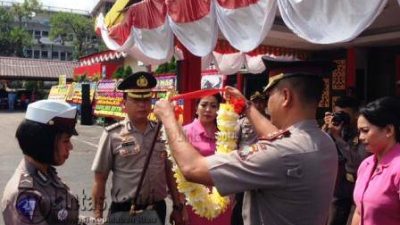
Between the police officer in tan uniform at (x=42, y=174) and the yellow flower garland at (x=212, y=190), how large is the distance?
1469mm

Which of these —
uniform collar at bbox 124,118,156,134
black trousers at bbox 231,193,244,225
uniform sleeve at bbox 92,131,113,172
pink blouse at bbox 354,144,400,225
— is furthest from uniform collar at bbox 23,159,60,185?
black trousers at bbox 231,193,244,225

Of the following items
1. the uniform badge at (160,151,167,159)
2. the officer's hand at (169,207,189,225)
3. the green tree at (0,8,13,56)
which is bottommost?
the officer's hand at (169,207,189,225)

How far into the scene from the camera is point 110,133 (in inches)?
134

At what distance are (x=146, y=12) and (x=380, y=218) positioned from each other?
3189 millimetres

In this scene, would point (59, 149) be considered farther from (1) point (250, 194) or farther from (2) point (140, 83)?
(2) point (140, 83)

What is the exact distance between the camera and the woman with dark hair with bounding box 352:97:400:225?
7.84 ft

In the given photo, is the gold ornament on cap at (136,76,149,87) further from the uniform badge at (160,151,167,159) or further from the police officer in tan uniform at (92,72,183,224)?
the uniform badge at (160,151,167,159)

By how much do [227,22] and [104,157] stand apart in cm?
149

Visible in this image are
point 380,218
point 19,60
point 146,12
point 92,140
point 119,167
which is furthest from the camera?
point 19,60

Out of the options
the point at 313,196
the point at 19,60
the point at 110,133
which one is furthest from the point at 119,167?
the point at 19,60

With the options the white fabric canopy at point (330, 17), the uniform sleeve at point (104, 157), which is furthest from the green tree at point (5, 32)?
the white fabric canopy at point (330, 17)

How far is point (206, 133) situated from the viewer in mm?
4164

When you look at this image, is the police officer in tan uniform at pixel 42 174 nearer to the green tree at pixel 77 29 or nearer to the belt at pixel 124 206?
the belt at pixel 124 206

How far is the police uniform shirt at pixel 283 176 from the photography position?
1.78 meters
